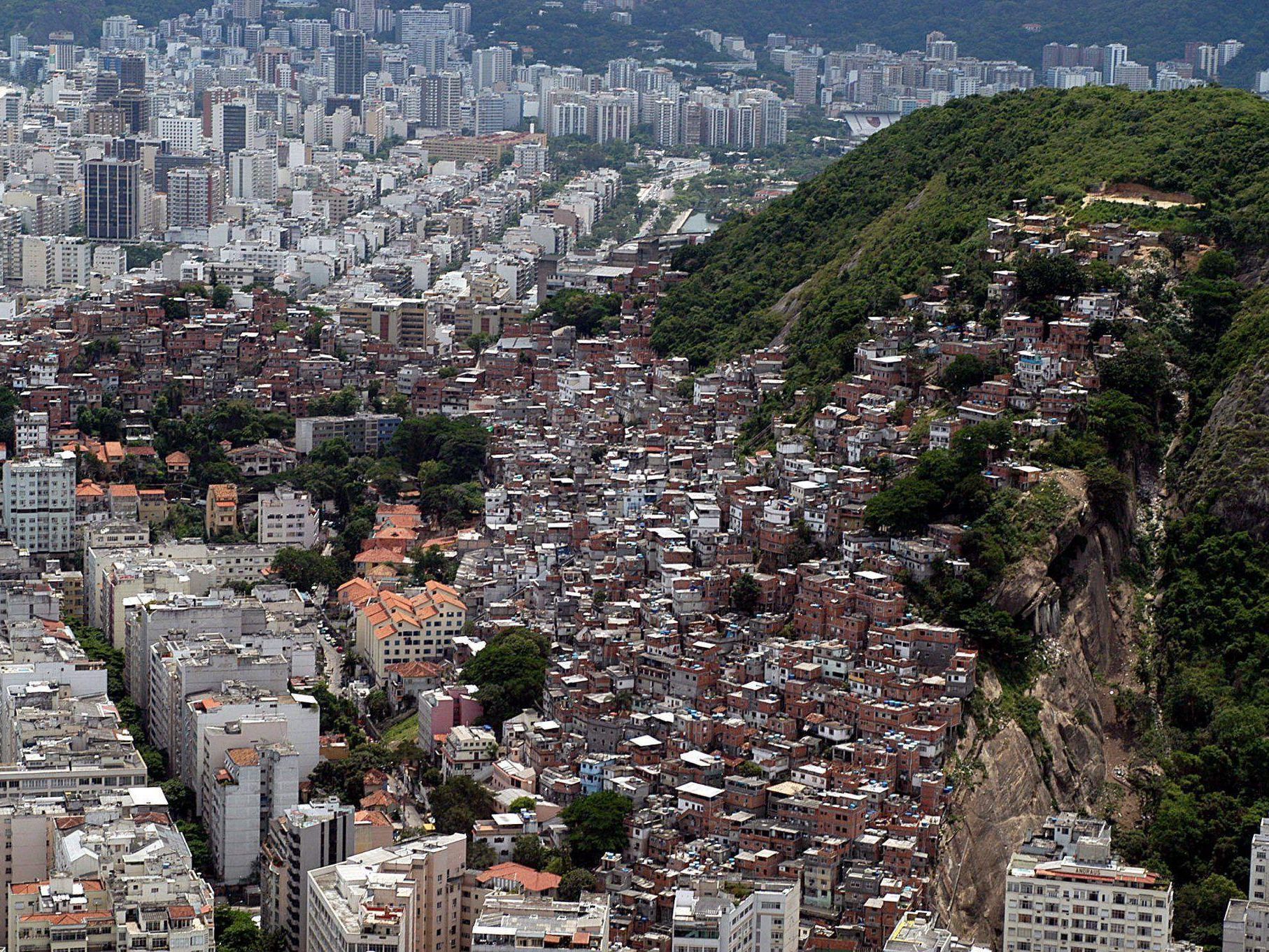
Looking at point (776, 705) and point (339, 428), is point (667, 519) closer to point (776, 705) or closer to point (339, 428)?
point (776, 705)

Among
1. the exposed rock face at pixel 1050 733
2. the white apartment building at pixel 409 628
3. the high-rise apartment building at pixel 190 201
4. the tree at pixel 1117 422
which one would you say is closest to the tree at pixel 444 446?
the white apartment building at pixel 409 628

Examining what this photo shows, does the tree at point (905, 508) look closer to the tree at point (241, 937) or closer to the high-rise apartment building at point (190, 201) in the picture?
the tree at point (241, 937)

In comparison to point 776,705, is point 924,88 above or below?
above

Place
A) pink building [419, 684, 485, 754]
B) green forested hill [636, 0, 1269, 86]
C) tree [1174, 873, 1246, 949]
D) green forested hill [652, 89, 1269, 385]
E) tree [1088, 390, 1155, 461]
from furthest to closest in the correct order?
green forested hill [636, 0, 1269, 86], green forested hill [652, 89, 1269, 385], tree [1088, 390, 1155, 461], pink building [419, 684, 485, 754], tree [1174, 873, 1246, 949]

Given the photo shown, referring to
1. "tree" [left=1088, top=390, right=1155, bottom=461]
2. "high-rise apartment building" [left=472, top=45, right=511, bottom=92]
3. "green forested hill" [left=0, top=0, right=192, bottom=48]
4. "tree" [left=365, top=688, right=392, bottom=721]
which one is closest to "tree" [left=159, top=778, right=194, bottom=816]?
"tree" [left=365, top=688, right=392, bottom=721]

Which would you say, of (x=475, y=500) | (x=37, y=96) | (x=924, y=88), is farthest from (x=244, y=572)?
(x=924, y=88)

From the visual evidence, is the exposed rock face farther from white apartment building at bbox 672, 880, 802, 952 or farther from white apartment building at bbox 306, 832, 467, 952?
white apartment building at bbox 306, 832, 467, 952
